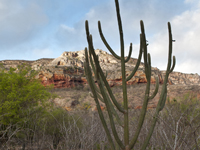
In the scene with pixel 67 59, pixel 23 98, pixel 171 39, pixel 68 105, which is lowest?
pixel 68 105

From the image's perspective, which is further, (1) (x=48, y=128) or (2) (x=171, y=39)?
(1) (x=48, y=128)

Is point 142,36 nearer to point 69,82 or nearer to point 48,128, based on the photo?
point 48,128

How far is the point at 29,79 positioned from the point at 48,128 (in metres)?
1.98

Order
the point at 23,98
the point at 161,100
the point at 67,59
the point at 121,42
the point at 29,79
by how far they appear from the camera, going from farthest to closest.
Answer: the point at 67,59 < the point at 29,79 < the point at 23,98 < the point at 161,100 < the point at 121,42

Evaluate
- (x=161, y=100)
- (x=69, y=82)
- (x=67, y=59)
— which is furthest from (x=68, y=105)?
(x=67, y=59)

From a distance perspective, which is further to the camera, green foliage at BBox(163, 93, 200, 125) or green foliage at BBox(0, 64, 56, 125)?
green foliage at BBox(0, 64, 56, 125)

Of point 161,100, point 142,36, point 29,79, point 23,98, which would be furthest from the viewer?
point 29,79

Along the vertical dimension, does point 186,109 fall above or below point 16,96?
above

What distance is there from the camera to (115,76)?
27203mm

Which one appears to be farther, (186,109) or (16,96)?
(16,96)

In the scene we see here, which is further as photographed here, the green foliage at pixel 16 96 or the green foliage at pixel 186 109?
the green foliage at pixel 16 96

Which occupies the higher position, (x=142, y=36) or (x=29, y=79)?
(x=142, y=36)

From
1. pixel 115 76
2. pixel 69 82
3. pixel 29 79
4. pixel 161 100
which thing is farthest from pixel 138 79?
pixel 161 100

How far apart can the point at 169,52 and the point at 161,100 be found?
1.42 feet
